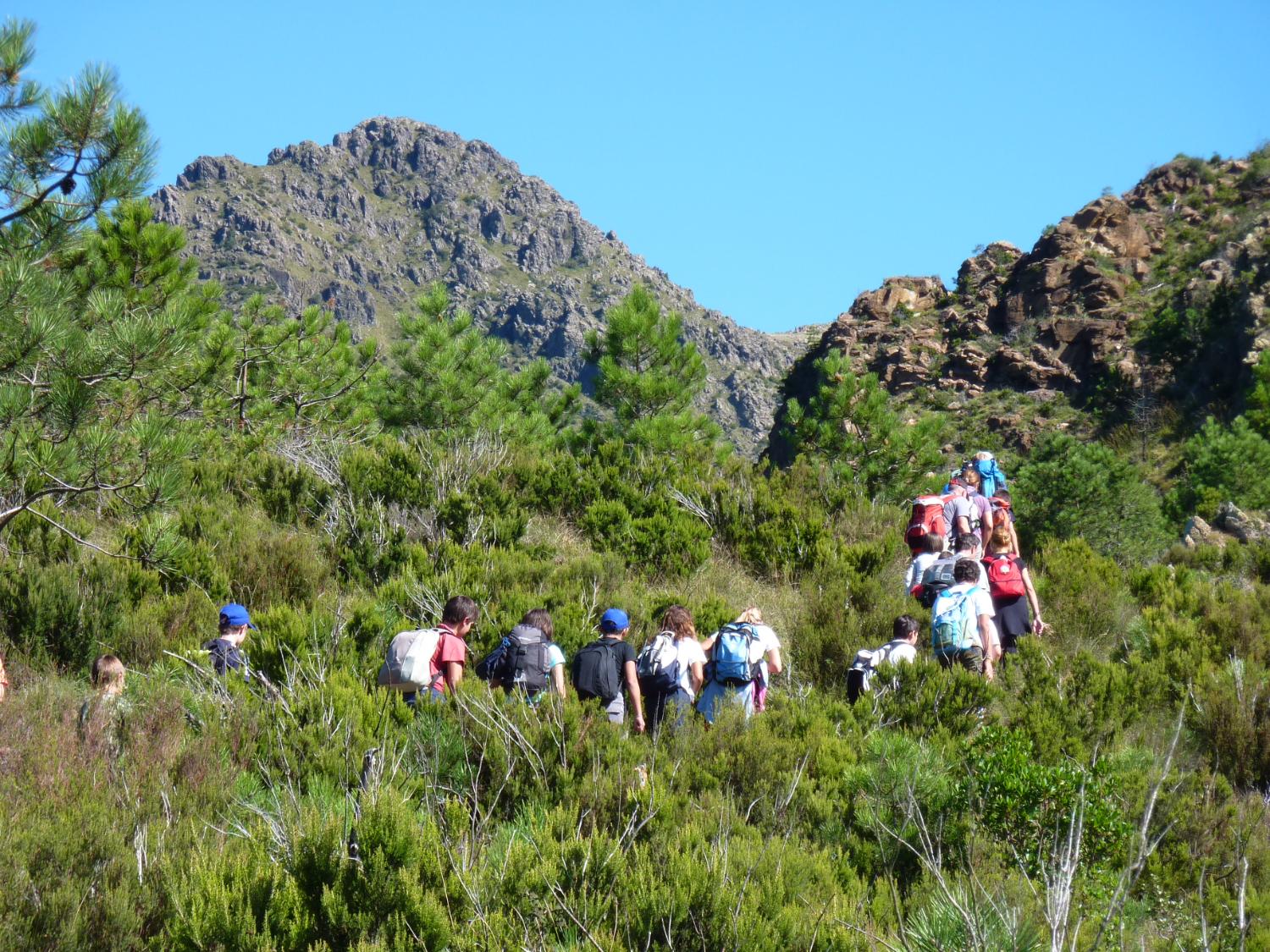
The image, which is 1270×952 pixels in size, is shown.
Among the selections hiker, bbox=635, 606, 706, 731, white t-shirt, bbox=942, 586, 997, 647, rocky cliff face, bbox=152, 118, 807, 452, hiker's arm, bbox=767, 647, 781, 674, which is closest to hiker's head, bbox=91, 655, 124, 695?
hiker, bbox=635, 606, 706, 731

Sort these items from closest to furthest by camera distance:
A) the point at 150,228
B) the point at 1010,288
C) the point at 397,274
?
the point at 150,228 → the point at 1010,288 → the point at 397,274

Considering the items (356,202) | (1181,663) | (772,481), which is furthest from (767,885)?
(356,202)

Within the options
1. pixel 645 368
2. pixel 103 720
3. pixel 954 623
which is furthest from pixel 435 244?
pixel 103 720

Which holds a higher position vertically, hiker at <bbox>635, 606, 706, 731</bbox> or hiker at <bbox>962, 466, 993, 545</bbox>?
hiker at <bbox>962, 466, 993, 545</bbox>

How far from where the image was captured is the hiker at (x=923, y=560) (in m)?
8.10

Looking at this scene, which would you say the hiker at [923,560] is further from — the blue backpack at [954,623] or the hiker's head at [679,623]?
the hiker's head at [679,623]

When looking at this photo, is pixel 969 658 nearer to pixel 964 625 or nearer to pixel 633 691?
pixel 964 625

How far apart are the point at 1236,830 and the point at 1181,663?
2819 millimetres

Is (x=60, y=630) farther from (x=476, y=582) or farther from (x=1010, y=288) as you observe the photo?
(x=1010, y=288)

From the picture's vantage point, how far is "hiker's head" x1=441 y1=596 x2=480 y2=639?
575 cm

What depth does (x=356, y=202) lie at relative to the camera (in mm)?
174375

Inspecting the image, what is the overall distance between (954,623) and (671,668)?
1.99 metres

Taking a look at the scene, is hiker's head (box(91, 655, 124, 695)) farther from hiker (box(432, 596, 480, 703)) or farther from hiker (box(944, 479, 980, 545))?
hiker (box(944, 479, 980, 545))

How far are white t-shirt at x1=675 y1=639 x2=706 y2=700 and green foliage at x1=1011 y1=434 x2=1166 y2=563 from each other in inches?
598
